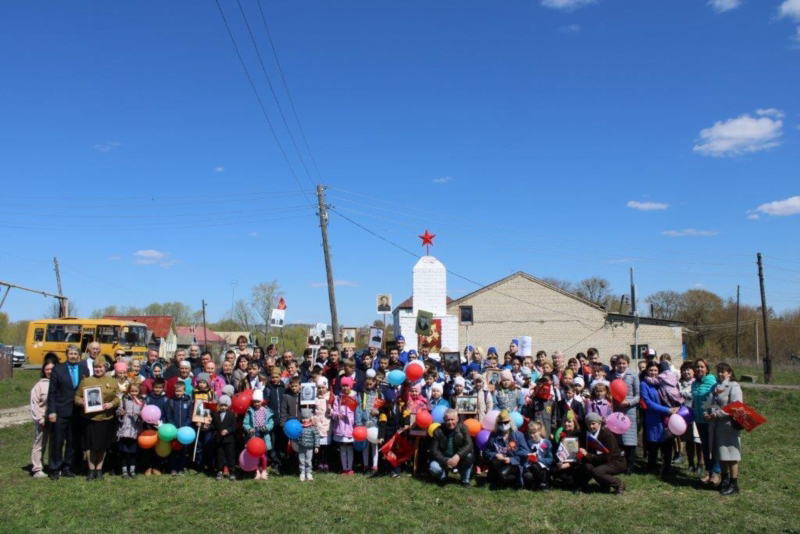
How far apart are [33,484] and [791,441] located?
13.6 m

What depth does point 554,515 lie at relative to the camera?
6.93m

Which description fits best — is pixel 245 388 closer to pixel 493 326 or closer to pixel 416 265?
pixel 416 265

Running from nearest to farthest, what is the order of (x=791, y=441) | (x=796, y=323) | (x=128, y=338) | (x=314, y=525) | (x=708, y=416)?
(x=314, y=525), (x=708, y=416), (x=791, y=441), (x=128, y=338), (x=796, y=323)

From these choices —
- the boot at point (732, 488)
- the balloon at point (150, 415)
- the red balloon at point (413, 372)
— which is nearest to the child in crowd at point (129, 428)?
the balloon at point (150, 415)

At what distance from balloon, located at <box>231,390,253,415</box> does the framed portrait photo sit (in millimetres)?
1793

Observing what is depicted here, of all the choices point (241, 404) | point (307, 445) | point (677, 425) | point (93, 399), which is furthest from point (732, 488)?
point (93, 399)

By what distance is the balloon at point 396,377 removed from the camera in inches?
365

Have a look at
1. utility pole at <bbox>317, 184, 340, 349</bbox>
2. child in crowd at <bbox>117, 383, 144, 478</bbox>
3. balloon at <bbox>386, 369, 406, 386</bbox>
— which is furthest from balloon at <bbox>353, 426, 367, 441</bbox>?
utility pole at <bbox>317, 184, 340, 349</bbox>

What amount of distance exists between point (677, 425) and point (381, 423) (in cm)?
415

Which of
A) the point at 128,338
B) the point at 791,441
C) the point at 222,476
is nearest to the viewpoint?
the point at 222,476

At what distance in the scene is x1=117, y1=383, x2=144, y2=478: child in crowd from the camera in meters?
8.68

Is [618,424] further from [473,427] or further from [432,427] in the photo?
[432,427]

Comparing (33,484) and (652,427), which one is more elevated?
(652,427)

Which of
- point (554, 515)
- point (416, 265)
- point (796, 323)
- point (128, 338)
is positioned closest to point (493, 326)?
point (416, 265)
